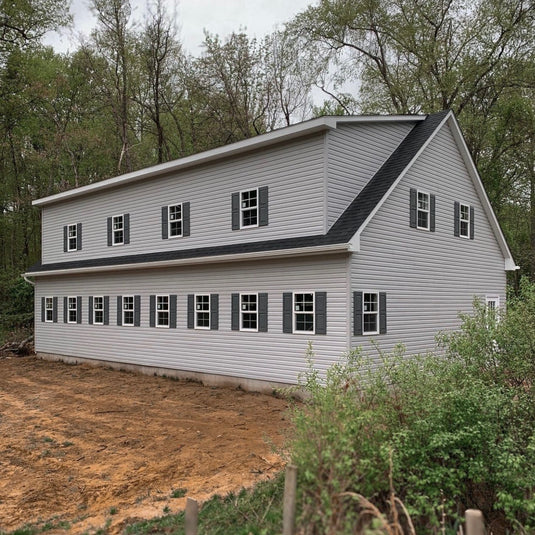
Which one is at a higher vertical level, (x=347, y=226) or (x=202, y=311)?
(x=347, y=226)

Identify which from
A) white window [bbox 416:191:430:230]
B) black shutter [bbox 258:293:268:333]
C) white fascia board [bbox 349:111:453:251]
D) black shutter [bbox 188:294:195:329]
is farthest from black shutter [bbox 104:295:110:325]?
white window [bbox 416:191:430:230]

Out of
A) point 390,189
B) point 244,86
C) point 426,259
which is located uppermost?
point 244,86

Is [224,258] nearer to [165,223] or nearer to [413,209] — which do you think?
[165,223]

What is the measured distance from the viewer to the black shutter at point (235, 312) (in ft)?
46.3

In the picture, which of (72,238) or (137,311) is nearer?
(137,311)

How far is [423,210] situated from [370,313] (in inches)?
161

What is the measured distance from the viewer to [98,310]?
63.0 ft

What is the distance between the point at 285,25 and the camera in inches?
1116

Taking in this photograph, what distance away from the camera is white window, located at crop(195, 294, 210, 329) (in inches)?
596

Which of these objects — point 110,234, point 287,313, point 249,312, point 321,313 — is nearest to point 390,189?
point 321,313

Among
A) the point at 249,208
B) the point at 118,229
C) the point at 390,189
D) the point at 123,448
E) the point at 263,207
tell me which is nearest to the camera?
the point at 123,448

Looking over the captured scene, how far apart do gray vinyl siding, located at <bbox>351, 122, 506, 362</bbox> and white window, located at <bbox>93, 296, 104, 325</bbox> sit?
36.8 ft

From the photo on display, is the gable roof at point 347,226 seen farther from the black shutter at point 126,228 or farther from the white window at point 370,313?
the white window at point 370,313

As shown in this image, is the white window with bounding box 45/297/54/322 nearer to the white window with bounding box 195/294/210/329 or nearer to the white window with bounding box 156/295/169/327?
the white window with bounding box 156/295/169/327
